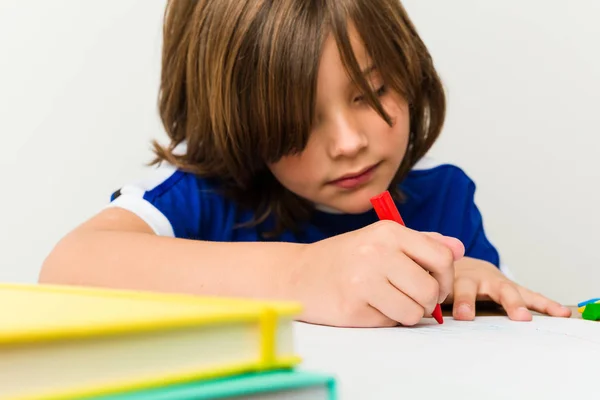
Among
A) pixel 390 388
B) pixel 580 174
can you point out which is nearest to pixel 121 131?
pixel 580 174

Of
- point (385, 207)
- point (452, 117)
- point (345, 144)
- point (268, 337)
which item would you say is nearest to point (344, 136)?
point (345, 144)

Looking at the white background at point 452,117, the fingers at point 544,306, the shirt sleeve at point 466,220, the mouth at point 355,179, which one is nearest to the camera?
the fingers at point 544,306

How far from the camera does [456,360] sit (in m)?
→ 0.31

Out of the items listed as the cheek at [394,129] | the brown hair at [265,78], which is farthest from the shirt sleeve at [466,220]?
the cheek at [394,129]

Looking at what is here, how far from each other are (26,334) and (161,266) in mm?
372

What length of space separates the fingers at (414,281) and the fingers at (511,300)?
0.11 m

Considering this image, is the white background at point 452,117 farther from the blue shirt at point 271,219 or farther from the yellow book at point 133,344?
the yellow book at point 133,344

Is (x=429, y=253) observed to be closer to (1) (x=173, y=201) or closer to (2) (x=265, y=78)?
(2) (x=265, y=78)

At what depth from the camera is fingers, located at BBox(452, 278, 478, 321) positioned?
0.50 metres

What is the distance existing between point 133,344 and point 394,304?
0.28m

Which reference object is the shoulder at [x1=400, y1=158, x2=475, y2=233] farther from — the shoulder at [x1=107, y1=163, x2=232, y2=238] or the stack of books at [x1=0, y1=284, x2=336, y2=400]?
the stack of books at [x1=0, y1=284, x2=336, y2=400]

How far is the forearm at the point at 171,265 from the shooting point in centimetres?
48

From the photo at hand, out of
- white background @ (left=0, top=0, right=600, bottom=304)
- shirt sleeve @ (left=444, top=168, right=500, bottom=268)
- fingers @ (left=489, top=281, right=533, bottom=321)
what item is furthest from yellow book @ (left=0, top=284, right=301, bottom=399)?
white background @ (left=0, top=0, right=600, bottom=304)

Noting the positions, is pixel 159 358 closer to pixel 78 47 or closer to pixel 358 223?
pixel 358 223
